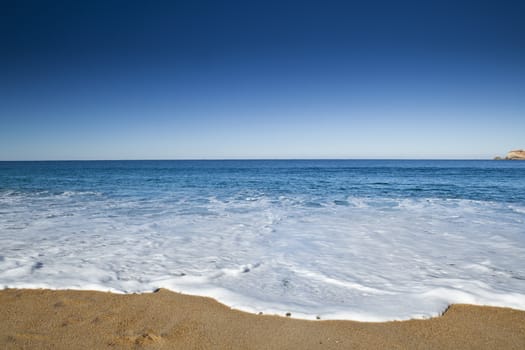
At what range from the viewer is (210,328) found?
276 cm

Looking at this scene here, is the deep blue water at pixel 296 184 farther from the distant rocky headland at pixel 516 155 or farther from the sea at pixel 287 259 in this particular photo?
the distant rocky headland at pixel 516 155

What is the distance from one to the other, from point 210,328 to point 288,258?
2.42 m

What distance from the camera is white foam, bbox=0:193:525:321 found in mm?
3418

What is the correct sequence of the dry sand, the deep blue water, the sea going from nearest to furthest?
the dry sand
the sea
the deep blue water

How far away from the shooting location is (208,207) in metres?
A: 10.9

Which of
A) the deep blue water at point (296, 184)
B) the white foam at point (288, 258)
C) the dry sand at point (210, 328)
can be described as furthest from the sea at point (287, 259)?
the deep blue water at point (296, 184)

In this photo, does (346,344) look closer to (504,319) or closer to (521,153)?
(504,319)

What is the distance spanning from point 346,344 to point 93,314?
2496 millimetres

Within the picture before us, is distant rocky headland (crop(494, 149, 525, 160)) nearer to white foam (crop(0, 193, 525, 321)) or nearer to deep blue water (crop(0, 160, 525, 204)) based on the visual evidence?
deep blue water (crop(0, 160, 525, 204))

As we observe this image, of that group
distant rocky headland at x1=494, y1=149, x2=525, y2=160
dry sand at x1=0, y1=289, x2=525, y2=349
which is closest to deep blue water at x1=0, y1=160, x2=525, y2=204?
dry sand at x1=0, y1=289, x2=525, y2=349

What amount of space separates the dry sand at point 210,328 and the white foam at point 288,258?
0.22 meters

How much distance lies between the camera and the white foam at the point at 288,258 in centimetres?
342

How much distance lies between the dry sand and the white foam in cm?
22

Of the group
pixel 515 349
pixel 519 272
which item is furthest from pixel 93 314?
pixel 519 272
